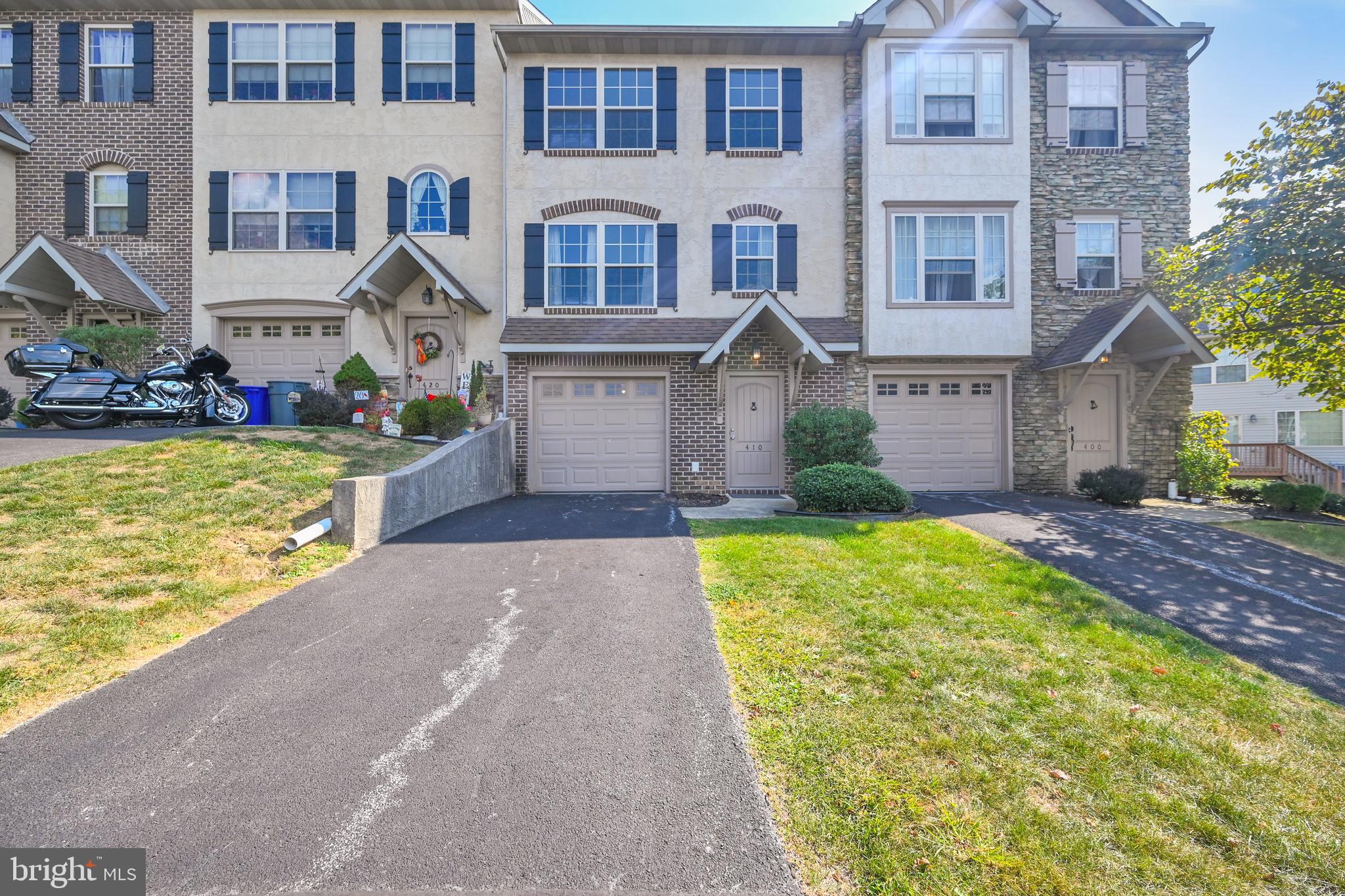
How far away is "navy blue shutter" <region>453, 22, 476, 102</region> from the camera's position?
11531 mm

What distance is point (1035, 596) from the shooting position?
15.8 ft

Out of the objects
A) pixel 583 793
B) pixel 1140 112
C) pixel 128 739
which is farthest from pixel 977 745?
pixel 1140 112

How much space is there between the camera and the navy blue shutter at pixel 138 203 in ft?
37.4

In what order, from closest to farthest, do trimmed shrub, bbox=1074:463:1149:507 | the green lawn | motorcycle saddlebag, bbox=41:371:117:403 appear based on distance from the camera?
the green lawn, motorcycle saddlebag, bbox=41:371:117:403, trimmed shrub, bbox=1074:463:1149:507

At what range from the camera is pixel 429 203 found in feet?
38.1

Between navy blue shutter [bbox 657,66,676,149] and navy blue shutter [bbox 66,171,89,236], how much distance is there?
11.8 metres

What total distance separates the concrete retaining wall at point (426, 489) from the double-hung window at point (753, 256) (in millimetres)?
5537

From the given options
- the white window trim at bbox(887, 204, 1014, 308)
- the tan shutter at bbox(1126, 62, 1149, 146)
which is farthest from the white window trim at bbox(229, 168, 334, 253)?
the tan shutter at bbox(1126, 62, 1149, 146)

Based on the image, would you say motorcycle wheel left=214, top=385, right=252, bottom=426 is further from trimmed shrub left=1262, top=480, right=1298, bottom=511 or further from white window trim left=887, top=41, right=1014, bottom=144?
trimmed shrub left=1262, top=480, right=1298, bottom=511

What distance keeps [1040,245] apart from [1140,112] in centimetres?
330

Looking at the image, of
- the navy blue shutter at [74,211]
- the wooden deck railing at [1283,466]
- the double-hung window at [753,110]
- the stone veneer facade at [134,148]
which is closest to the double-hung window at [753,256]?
the double-hung window at [753,110]

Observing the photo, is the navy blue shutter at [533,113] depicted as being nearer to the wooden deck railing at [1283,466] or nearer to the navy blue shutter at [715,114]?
the navy blue shutter at [715,114]

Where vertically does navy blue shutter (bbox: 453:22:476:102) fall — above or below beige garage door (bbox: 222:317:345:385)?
above

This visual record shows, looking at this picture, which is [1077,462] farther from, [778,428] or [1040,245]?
Answer: [778,428]
